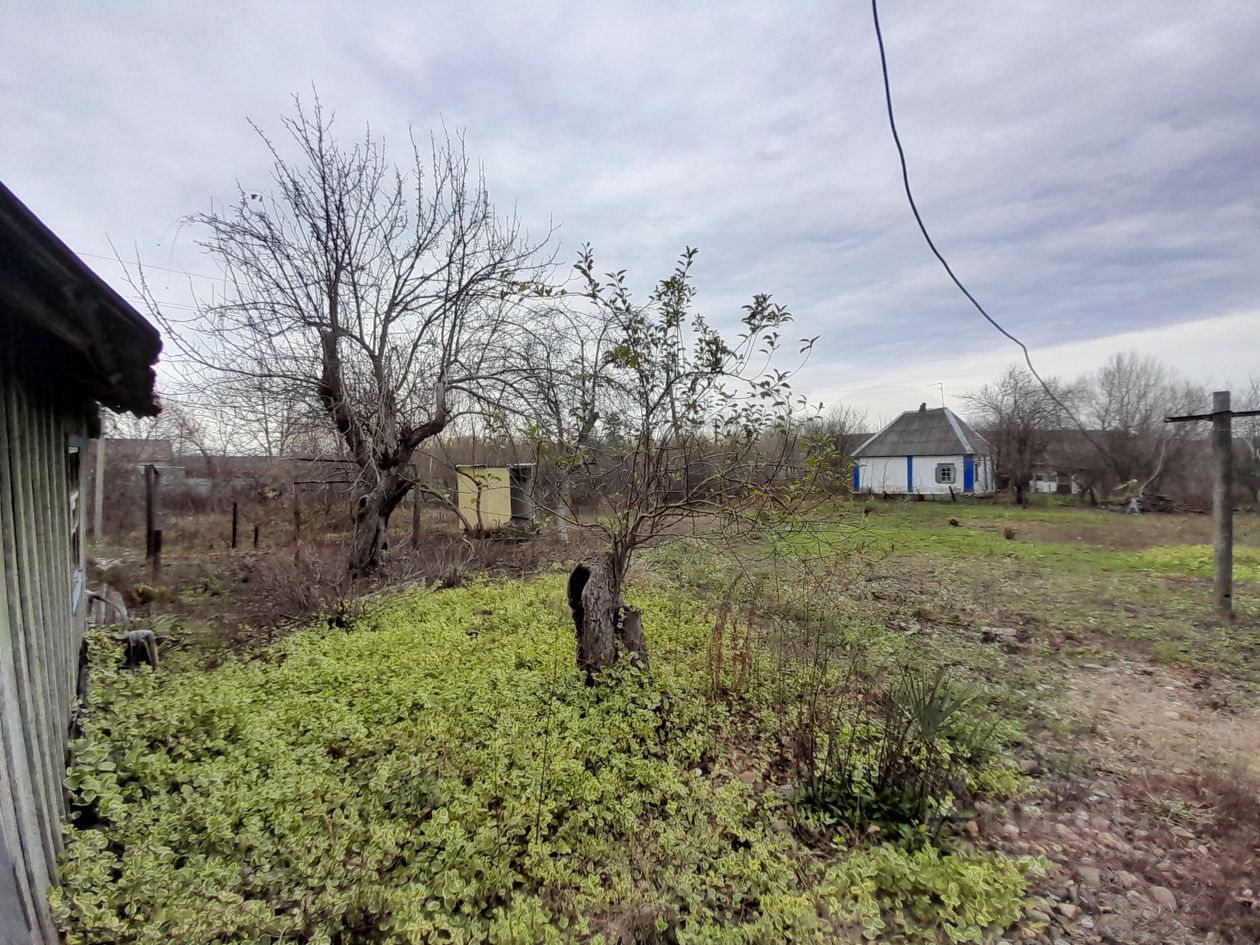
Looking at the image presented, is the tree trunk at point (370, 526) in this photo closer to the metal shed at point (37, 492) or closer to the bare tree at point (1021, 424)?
the metal shed at point (37, 492)

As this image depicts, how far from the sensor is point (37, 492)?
8.86 feet

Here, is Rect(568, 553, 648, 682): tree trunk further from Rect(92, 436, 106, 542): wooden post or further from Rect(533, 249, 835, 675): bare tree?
Rect(92, 436, 106, 542): wooden post

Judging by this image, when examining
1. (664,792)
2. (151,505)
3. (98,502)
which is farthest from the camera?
(98,502)

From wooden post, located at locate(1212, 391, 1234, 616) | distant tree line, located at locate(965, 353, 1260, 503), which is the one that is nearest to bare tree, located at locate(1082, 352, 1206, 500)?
distant tree line, located at locate(965, 353, 1260, 503)

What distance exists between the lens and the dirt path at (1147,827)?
224cm

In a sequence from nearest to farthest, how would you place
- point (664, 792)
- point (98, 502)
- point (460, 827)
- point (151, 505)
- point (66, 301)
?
1. point (66, 301)
2. point (460, 827)
3. point (664, 792)
4. point (151, 505)
5. point (98, 502)

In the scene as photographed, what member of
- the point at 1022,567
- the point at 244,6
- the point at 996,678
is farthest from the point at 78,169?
the point at 1022,567

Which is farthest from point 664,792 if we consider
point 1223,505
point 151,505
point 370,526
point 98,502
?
point 98,502

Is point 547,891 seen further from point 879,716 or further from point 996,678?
point 996,678

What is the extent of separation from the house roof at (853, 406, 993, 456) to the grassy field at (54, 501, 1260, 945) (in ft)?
78.0

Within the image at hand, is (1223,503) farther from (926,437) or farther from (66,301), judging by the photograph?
(926,437)

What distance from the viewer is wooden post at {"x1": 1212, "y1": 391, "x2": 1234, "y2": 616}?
668 cm

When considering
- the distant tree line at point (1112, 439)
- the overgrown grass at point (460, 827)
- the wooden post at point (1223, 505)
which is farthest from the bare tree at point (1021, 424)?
the overgrown grass at point (460, 827)

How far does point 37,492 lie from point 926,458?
1210 inches
